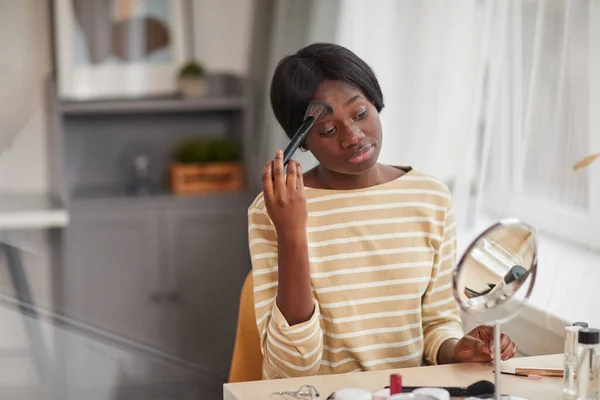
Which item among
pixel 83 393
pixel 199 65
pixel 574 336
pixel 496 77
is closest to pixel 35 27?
pixel 199 65

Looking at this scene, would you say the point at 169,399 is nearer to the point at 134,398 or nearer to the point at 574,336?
the point at 134,398

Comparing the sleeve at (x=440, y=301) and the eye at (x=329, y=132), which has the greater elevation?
the eye at (x=329, y=132)

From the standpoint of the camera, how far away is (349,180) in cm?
142

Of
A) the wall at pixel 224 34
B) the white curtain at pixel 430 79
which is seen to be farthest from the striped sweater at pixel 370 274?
the wall at pixel 224 34

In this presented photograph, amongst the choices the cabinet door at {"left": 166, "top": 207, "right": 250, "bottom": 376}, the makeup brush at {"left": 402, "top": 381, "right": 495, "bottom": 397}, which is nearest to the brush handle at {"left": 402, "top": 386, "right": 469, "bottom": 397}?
the makeup brush at {"left": 402, "top": 381, "right": 495, "bottom": 397}

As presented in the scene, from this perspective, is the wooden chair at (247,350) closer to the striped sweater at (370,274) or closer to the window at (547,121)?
the striped sweater at (370,274)

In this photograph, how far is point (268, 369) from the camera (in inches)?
54.3

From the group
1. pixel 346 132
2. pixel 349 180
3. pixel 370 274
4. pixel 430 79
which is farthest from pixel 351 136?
pixel 430 79

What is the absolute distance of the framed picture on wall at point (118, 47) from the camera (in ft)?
9.37

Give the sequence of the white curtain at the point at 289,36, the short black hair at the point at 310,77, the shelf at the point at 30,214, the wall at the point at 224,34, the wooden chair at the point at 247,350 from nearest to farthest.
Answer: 1. the short black hair at the point at 310,77
2. the wooden chair at the point at 247,350
3. the white curtain at the point at 289,36
4. the shelf at the point at 30,214
5. the wall at the point at 224,34

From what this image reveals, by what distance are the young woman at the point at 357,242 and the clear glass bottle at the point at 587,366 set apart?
0.19 m

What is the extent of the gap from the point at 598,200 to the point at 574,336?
1.42ft

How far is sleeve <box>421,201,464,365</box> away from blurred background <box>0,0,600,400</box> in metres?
0.40

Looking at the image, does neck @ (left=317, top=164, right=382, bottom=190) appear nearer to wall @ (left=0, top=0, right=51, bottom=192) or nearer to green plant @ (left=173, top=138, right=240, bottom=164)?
green plant @ (left=173, top=138, right=240, bottom=164)
